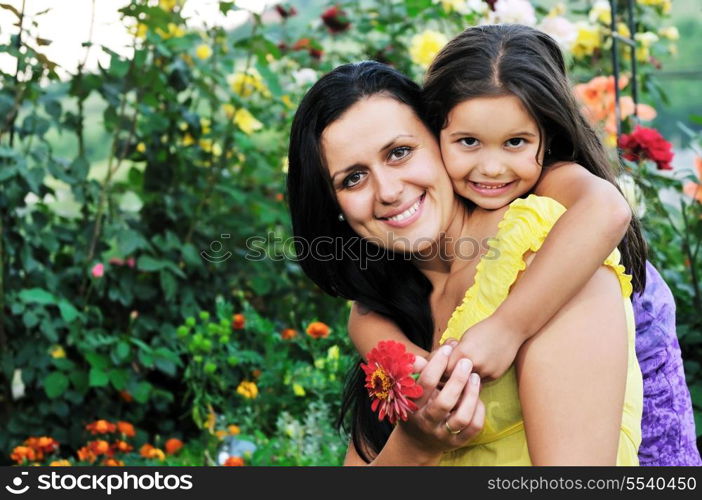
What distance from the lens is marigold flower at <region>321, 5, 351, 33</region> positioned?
13.3 ft

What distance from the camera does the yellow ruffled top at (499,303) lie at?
5.41ft

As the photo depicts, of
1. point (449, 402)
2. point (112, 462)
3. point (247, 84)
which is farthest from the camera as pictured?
point (247, 84)

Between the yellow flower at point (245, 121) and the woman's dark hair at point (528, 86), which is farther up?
the woman's dark hair at point (528, 86)

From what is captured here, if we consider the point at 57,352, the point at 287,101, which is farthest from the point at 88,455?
the point at 287,101

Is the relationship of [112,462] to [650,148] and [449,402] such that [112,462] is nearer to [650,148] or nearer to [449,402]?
[449,402]

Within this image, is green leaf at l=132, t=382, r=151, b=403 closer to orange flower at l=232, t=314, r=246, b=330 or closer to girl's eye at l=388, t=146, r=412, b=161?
orange flower at l=232, t=314, r=246, b=330

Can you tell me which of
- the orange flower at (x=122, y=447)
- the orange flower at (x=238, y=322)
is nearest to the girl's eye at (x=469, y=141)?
the orange flower at (x=238, y=322)

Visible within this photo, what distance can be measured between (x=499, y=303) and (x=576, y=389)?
0.69 feet

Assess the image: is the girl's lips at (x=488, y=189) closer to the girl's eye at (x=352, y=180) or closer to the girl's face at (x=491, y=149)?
the girl's face at (x=491, y=149)

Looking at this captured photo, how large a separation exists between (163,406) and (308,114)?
1.90 metres

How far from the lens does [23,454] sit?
2.98 metres

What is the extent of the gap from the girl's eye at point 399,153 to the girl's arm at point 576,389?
18.5 inches

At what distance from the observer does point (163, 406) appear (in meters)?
3.50

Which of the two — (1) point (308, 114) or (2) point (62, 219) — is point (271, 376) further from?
(1) point (308, 114)
